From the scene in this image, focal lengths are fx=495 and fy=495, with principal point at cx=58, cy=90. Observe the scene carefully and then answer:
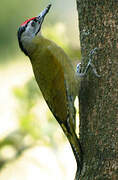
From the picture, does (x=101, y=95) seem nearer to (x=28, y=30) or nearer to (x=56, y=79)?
(x=56, y=79)

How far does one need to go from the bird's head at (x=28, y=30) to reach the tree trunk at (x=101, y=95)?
1.05 meters

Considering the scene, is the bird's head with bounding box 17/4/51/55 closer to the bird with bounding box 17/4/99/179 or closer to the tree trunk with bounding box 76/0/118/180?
the bird with bounding box 17/4/99/179

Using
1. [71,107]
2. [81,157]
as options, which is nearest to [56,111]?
[71,107]

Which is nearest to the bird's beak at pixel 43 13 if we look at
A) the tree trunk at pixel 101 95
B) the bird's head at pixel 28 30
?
the bird's head at pixel 28 30

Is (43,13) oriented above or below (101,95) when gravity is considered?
above

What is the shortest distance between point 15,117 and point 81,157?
1417mm

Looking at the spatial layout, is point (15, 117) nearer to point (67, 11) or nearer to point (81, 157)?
point (81, 157)

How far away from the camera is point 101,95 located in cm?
456

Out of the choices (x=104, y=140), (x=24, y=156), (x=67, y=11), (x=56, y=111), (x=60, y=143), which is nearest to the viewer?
(x=104, y=140)

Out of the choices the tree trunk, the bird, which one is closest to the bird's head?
the bird

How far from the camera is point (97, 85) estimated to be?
4625 millimetres

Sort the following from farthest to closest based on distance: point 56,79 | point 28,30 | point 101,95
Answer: point 28,30, point 56,79, point 101,95

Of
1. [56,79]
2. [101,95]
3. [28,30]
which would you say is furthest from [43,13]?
[101,95]

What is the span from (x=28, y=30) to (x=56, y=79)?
85 cm
